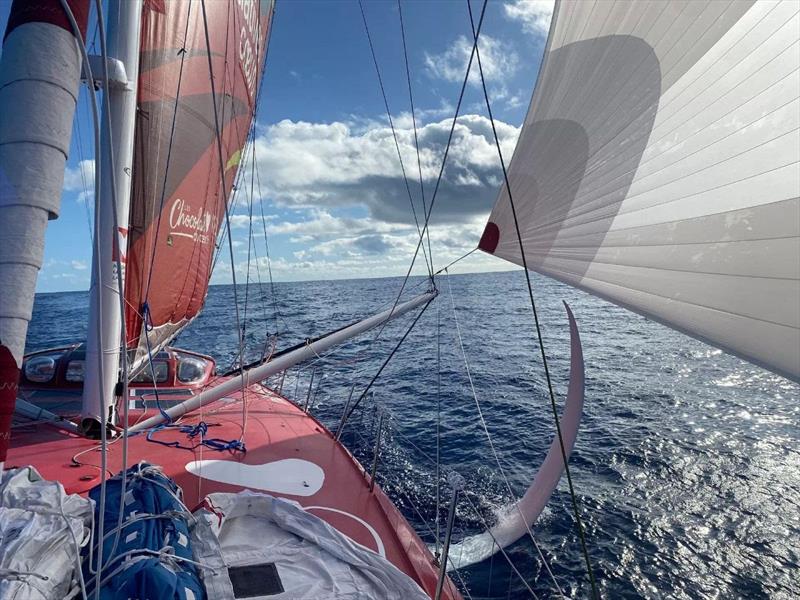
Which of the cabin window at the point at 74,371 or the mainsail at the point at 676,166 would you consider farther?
the cabin window at the point at 74,371

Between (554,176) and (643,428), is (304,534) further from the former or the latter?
(643,428)

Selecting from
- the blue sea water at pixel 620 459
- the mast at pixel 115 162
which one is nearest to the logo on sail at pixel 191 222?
the mast at pixel 115 162

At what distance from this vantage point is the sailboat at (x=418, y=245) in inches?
66.0

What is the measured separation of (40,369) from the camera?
627 centimetres

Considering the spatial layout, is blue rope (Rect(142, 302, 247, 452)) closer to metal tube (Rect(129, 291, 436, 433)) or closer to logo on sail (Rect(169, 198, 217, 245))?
metal tube (Rect(129, 291, 436, 433))

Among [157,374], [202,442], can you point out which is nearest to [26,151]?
[202,442]

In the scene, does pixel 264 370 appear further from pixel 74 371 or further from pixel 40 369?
pixel 40 369

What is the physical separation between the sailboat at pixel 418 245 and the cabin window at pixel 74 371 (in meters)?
1.01

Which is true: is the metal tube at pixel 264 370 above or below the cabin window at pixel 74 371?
above

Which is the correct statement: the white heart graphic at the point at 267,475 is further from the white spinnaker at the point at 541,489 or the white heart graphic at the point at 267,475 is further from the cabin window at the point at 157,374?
the cabin window at the point at 157,374

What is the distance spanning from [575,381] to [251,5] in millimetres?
7936

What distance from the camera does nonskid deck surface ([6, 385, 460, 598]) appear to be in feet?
12.4

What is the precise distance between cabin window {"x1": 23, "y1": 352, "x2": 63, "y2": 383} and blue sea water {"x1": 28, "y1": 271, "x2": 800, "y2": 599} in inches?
149

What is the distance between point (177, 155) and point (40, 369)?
3.70m
